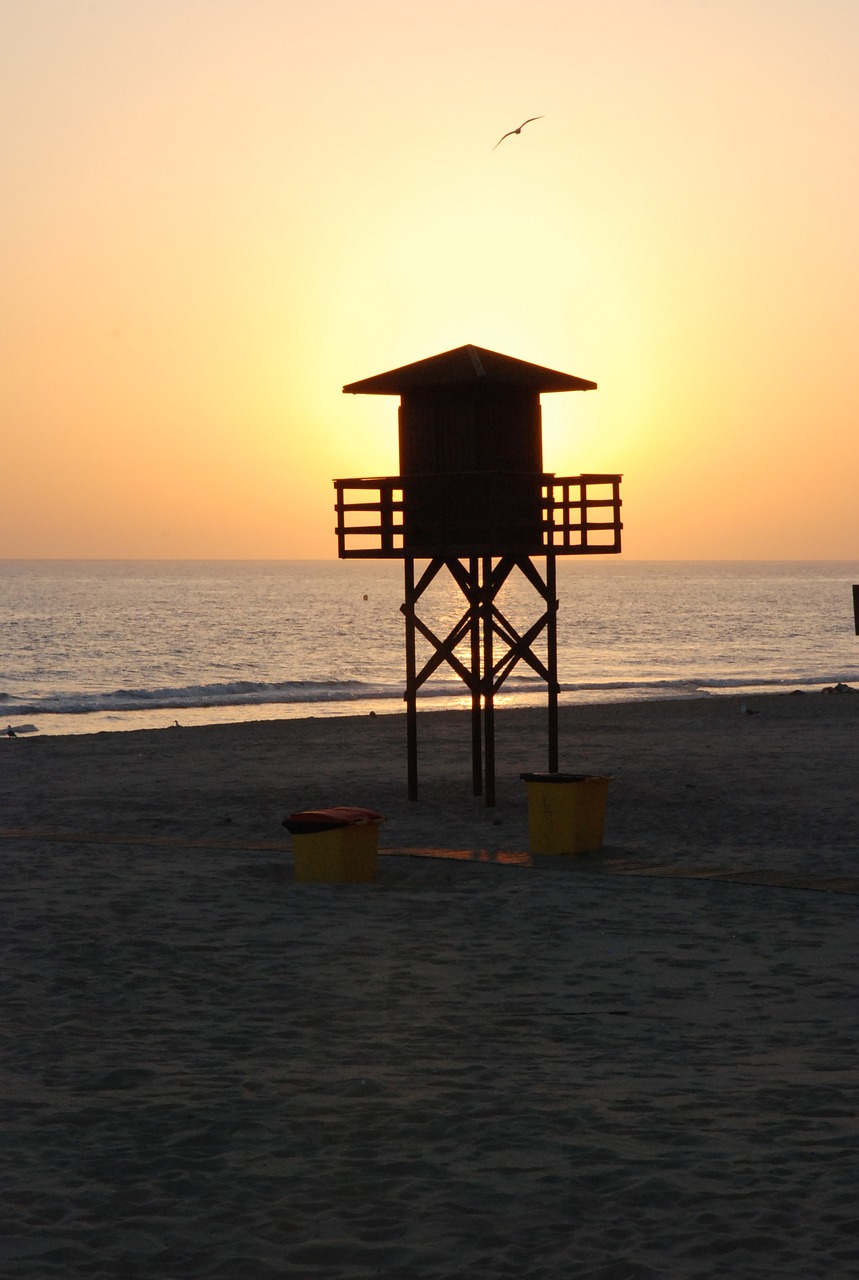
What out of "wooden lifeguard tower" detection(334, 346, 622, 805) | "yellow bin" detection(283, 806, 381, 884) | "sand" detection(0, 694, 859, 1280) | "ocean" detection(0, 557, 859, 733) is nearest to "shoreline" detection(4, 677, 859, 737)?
"ocean" detection(0, 557, 859, 733)

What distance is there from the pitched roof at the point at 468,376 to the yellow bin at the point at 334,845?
7640 mm

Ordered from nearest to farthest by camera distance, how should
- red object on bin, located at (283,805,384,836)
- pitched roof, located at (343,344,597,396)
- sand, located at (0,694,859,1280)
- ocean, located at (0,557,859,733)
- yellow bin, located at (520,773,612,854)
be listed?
sand, located at (0,694,859,1280) < red object on bin, located at (283,805,384,836) < yellow bin, located at (520,773,612,854) < pitched roof, located at (343,344,597,396) < ocean, located at (0,557,859,733)

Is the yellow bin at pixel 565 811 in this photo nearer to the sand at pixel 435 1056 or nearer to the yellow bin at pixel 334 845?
the sand at pixel 435 1056

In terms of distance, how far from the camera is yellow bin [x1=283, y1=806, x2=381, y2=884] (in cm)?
1312

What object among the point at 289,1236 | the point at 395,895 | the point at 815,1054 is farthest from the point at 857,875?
the point at 289,1236

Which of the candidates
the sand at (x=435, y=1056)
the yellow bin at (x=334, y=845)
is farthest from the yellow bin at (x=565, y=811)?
the yellow bin at (x=334, y=845)

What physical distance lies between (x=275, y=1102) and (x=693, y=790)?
1354 cm

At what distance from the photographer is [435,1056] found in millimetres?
7887

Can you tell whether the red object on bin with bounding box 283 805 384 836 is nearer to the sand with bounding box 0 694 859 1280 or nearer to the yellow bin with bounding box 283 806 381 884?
the yellow bin with bounding box 283 806 381 884

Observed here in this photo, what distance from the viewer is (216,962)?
10.1 metres

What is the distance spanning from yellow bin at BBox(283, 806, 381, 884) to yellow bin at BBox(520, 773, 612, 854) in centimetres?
198

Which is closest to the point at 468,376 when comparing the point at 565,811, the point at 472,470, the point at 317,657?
the point at 472,470

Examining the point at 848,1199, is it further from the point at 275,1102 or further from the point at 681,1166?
the point at 275,1102

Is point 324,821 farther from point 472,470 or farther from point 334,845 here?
point 472,470
